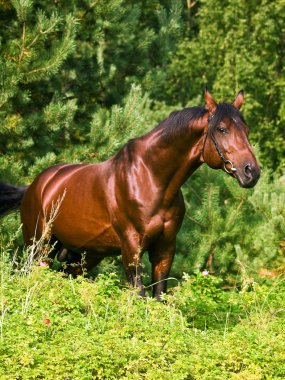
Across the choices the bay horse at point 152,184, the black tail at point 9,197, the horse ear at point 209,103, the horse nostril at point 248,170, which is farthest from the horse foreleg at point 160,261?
the black tail at point 9,197

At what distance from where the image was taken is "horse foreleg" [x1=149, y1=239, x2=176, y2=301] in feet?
22.5

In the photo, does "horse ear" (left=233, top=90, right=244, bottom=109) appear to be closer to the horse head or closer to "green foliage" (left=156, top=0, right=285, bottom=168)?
the horse head

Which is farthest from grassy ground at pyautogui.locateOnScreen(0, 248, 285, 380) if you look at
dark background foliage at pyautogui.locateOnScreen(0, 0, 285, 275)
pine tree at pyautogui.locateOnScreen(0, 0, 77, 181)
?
dark background foliage at pyautogui.locateOnScreen(0, 0, 285, 275)

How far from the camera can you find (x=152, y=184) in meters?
6.75

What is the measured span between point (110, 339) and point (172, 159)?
6.63ft

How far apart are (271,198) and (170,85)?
16854mm

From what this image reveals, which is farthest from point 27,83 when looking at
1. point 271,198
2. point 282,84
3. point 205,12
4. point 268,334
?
point 205,12

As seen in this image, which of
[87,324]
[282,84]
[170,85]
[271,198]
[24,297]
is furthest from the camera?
[170,85]

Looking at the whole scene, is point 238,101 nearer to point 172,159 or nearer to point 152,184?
point 172,159

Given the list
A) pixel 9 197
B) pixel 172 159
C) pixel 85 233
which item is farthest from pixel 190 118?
pixel 9 197

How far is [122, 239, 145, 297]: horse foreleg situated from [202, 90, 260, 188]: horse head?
957mm

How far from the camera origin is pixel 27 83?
10.1 metres

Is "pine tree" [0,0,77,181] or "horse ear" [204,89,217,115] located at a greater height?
"horse ear" [204,89,217,115]

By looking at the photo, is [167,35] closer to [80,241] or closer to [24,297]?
[80,241]
